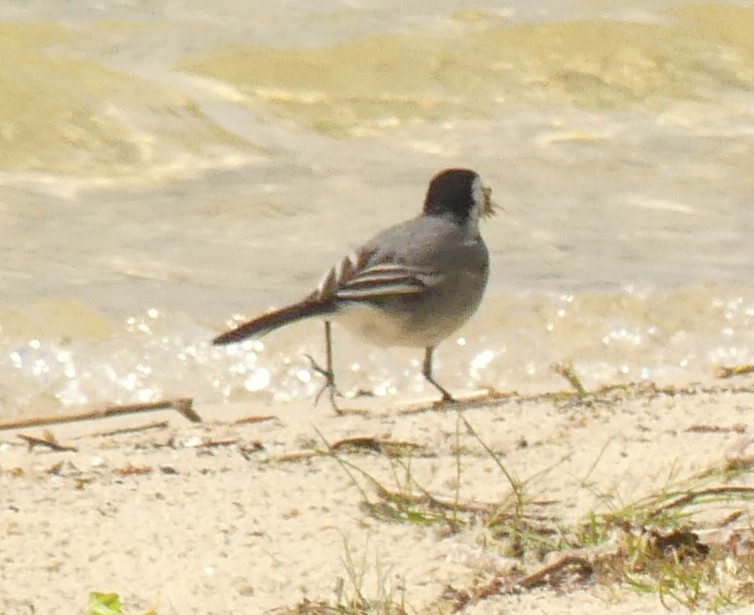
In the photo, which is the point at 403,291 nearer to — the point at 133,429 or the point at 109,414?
the point at 109,414

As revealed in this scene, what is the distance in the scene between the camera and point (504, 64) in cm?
1200

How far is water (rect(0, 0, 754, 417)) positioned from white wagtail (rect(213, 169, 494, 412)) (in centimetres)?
83

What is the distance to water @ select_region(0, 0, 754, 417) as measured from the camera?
7.34 metres

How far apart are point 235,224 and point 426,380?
233cm

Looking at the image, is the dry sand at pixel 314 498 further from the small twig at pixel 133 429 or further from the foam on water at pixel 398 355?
the foam on water at pixel 398 355

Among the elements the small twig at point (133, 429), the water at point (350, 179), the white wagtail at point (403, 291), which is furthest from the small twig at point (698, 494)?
the water at point (350, 179)

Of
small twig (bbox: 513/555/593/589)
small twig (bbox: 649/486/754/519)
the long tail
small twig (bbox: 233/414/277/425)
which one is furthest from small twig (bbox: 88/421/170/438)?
small twig (bbox: 513/555/593/589)

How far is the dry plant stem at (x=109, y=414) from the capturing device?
556 centimetres

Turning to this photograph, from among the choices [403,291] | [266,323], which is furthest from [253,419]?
[403,291]

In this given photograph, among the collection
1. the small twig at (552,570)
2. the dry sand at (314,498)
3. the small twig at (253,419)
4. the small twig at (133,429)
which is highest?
the small twig at (552,570)

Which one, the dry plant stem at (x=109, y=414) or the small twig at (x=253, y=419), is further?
the dry plant stem at (x=109, y=414)

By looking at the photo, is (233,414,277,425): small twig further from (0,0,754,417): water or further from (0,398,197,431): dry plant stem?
(0,0,754,417): water

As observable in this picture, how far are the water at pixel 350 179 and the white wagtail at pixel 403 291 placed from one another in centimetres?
83

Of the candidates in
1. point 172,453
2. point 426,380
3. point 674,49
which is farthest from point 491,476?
point 674,49
